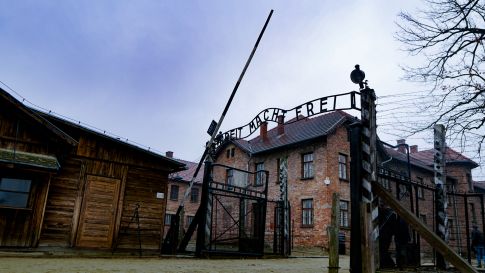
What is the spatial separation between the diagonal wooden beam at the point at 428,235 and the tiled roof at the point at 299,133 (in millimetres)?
16260

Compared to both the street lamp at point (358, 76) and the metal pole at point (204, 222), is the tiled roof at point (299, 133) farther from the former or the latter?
the street lamp at point (358, 76)

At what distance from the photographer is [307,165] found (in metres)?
25.8

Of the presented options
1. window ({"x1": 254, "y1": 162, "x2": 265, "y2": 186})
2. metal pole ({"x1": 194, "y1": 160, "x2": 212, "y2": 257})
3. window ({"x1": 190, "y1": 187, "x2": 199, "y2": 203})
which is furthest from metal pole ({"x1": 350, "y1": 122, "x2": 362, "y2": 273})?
window ({"x1": 190, "y1": 187, "x2": 199, "y2": 203})

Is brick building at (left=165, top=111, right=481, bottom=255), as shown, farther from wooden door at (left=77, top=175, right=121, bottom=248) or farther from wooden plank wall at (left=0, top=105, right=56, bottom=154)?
wooden plank wall at (left=0, top=105, right=56, bottom=154)

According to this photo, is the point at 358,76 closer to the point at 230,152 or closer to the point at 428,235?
the point at 428,235

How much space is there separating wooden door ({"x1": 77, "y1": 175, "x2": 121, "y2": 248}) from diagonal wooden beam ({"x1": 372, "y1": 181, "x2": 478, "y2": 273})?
10.3 metres

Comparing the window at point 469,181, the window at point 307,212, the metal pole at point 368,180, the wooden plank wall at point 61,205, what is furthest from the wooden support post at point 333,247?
the window at point 469,181

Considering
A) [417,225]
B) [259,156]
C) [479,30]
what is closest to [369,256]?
[417,225]

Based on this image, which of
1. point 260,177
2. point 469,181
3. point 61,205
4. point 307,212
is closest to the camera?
point 61,205

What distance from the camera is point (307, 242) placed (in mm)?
23688

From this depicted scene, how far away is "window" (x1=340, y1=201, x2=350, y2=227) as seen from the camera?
2373 cm

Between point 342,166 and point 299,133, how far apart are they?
3999mm

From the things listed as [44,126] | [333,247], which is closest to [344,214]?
[333,247]

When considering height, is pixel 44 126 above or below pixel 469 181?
below
